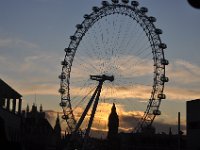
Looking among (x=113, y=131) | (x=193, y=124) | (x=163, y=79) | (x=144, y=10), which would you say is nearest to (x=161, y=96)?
(x=163, y=79)

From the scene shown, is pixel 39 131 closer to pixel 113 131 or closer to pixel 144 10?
pixel 113 131

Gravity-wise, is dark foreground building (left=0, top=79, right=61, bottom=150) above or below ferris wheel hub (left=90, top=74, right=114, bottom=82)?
below

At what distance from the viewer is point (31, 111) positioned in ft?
654

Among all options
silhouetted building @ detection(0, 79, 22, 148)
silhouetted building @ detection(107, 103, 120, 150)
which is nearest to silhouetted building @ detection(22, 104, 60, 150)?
silhouetted building @ detection(107, 103, 120, 150)

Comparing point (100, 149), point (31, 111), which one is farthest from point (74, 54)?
point (31, 111)

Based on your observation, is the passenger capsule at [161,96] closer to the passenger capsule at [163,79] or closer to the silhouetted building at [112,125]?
the passenger capsule at [163,79]

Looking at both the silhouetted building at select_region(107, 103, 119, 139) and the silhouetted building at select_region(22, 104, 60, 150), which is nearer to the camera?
the silhouetted building at select_region(107, 103, 119, 139)

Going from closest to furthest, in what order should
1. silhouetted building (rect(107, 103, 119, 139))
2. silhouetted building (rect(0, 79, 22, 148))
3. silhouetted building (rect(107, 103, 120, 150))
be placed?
silhouetted building (rect(0, 79, 22, 148))
silhouetted building (rect(107, 103, 120, 150))
silhouetted building (rect(107, 103, 119, 139))

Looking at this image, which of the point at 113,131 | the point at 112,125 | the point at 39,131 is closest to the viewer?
the point at 112,125

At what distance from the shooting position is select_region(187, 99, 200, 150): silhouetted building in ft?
234

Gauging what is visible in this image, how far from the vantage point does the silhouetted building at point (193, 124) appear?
7125 centimetres

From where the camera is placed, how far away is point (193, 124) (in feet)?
239

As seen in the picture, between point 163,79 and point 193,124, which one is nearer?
point 163,79

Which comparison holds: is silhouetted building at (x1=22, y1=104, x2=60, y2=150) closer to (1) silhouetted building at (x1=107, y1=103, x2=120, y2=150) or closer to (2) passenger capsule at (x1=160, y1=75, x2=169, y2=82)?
(1) silhouetted building at (x1=107, y1=103, x2=120, y2=150)
